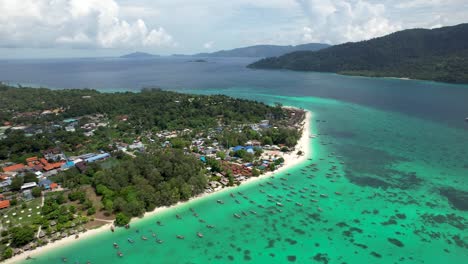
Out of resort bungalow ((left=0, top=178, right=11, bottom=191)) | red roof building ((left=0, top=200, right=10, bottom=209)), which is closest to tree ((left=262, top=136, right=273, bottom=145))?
red roof building ((left=0, top=200, right=10, bottom=209))

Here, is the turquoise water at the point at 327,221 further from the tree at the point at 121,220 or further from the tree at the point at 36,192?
A: the tree at the point at 36,192

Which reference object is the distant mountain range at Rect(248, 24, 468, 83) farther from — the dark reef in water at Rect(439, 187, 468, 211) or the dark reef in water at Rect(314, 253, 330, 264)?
the dark reef in water at Rect(314, 253, 330, 264)

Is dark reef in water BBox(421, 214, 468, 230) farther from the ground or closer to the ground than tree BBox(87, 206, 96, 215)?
farther from the ground

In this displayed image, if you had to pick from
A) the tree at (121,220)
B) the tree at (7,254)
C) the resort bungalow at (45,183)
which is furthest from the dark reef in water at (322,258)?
the resort bungalow at (45,183)

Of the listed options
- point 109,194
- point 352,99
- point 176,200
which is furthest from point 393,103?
point 109,194

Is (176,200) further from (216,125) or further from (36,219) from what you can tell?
(216,125)

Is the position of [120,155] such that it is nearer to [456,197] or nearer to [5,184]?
[5,184]

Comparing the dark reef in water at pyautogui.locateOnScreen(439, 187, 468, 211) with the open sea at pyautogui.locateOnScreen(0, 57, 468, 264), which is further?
the dark reef in water at pyautogui.locateOnScreen(439, 187, 468, 211)
